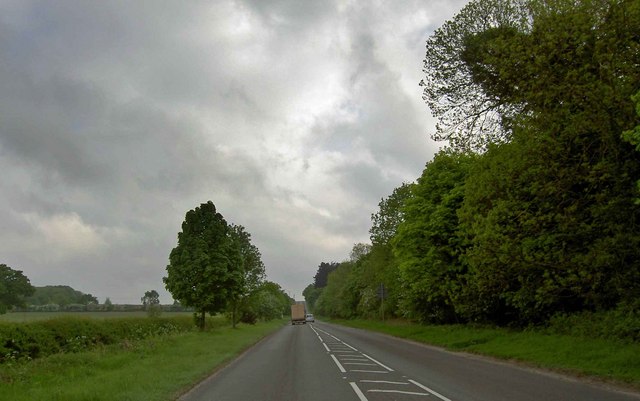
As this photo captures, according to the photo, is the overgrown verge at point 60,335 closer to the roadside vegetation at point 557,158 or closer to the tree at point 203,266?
the tree at point 203,266

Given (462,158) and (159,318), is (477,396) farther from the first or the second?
(159,318)

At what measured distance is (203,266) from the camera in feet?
157

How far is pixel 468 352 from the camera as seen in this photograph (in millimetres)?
25328

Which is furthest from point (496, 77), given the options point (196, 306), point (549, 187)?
point (196, 306)

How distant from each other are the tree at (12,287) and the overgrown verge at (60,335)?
12360mm

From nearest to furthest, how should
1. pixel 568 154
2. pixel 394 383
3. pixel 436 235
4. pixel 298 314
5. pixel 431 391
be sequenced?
1. pixel 431 391
2. pixel 394 383
3. pixel 568 154
4. pixel 436 235
5. pixel 298 314

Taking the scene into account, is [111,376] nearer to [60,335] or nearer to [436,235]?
[60,335]

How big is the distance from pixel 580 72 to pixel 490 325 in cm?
2069

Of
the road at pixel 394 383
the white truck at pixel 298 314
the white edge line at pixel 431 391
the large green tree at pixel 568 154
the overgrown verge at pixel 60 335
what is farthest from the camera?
the white truck at pixel 298 314

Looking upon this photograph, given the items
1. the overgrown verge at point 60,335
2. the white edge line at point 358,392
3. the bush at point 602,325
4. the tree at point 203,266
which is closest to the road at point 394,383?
the white edge line at point 358,392

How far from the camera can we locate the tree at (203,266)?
47344 mm

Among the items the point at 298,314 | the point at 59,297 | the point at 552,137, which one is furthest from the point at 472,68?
the point at 59,297

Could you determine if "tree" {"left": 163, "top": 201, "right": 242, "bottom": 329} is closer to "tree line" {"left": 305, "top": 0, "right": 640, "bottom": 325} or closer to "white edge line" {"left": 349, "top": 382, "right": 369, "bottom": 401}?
"tree line" {"left": 305, "top": 0, "right": 640, "bottom": 325}

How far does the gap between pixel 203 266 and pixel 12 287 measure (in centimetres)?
1671
